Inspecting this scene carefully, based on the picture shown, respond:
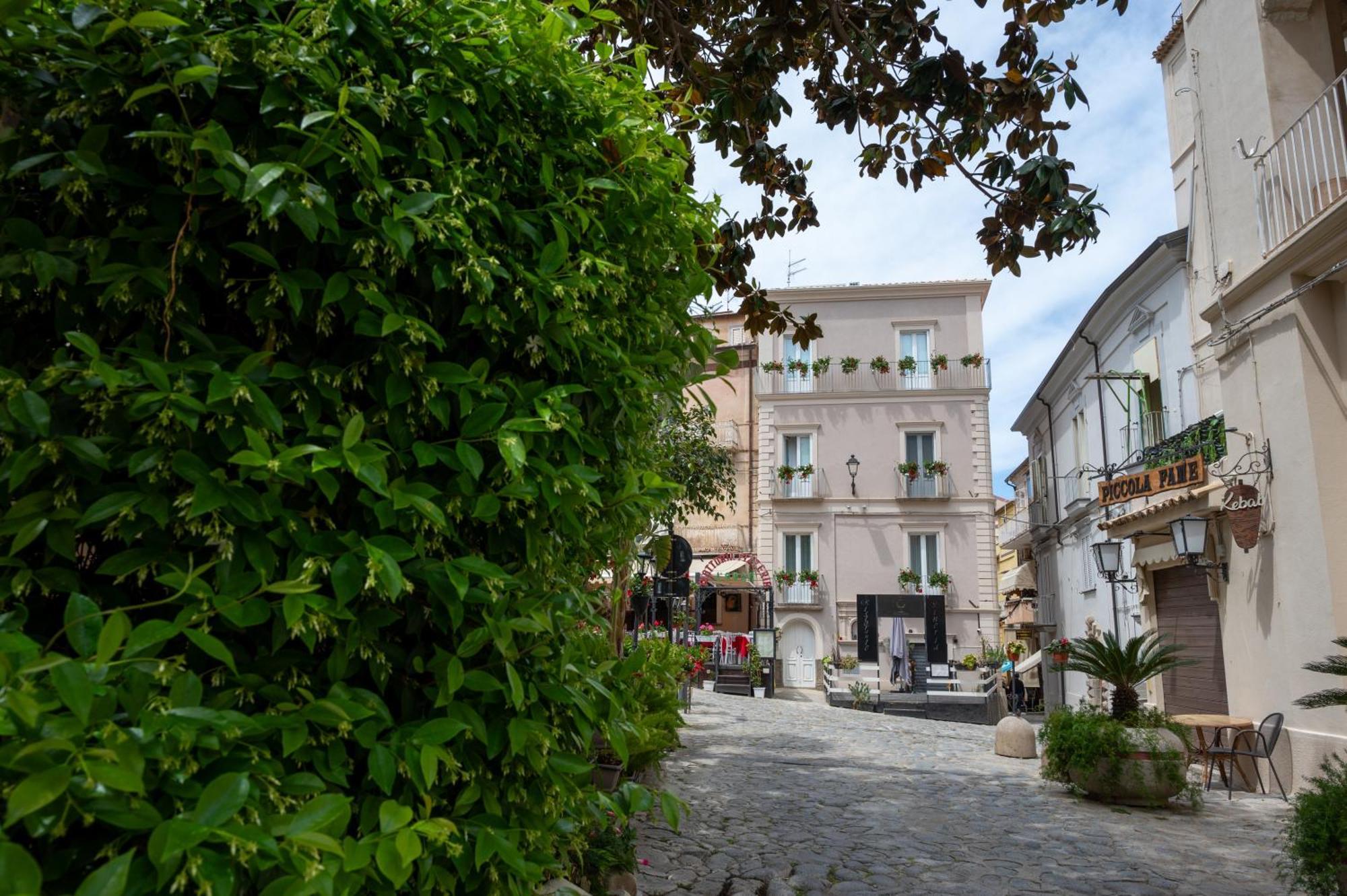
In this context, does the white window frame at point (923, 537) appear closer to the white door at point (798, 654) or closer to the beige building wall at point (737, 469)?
the white door at point (798, 654)

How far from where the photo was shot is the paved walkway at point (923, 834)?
529 centimetres

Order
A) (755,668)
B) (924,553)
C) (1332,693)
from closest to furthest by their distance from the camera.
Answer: (1332,693), (755,668), (924,553)

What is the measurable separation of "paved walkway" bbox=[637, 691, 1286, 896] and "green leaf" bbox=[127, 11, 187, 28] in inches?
184

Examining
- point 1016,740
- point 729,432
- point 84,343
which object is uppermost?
point 729,432

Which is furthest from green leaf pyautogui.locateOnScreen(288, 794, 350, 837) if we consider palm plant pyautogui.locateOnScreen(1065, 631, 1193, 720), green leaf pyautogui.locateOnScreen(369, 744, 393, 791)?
palm plant pyautogui.locateOnScreen(1065, 631, 1193, 720)

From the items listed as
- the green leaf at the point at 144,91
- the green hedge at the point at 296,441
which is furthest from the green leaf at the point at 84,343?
the green leaf at the point at 144,91

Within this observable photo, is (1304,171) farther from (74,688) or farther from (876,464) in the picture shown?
(876,464)

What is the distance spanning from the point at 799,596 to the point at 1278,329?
70.5ft

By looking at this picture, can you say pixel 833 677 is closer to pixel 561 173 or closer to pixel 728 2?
pixel 728 2

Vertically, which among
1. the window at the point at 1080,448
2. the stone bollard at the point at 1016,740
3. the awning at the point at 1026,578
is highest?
the window at the point at 1080,448

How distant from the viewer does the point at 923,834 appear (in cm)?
666

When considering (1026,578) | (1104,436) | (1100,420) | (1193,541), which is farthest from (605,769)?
→ (1026,578)

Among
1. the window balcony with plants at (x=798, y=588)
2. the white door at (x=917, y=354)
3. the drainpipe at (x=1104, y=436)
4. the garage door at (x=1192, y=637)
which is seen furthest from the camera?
the white door at (x=917, y=354)

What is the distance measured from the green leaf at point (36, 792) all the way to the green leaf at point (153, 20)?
3.58 ft
